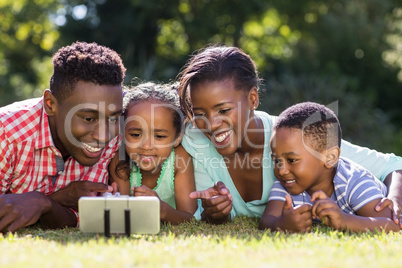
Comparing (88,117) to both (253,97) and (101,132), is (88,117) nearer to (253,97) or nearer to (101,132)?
(101,132)

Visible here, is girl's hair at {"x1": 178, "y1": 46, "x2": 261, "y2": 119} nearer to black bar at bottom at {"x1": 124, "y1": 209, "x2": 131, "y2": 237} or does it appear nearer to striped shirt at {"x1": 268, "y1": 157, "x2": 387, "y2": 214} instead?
striped shirt at {"x1": 268, "y1": 157, "x2": 387, "y2": 214}

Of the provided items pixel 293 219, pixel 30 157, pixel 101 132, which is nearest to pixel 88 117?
pixel 101 132

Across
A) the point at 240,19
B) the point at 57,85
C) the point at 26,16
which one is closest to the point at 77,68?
the point at 57,85

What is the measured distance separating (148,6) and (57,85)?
10653 mm

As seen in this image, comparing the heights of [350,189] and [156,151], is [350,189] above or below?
below

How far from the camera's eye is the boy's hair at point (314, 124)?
154 inches

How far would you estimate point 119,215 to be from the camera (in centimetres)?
318

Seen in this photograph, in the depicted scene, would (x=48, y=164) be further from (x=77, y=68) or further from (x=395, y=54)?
(x=395, y=54)

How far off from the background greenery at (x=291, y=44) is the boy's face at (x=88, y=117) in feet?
20.2

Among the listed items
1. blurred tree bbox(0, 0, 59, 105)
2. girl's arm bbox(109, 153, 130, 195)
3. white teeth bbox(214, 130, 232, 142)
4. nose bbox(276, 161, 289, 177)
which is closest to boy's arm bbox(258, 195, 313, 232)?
nose bbox(276, 161, 289, 177)

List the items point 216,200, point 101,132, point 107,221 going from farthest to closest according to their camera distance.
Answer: point 101,132
point 216,200
point 107,221

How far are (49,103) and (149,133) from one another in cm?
88

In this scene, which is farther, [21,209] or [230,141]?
[230,141]

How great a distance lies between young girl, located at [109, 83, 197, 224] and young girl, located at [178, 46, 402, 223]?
14cm
